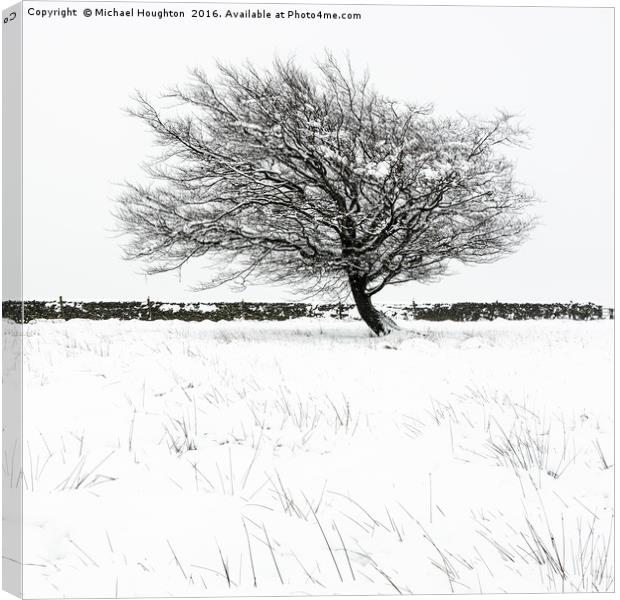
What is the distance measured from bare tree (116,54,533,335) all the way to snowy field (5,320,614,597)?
681 centimetres

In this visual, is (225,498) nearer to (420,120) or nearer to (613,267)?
(613,267)

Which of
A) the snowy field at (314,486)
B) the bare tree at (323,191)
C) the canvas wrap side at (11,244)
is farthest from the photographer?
the bare tree at (323,191)

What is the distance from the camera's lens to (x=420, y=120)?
11477 mm

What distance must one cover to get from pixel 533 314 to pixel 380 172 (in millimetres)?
16055

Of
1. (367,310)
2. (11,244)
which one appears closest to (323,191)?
(367,310)

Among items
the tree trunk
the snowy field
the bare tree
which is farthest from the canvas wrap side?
the tree trunk

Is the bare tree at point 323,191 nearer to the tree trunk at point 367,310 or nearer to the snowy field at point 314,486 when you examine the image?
the tree trunk at point 367,310

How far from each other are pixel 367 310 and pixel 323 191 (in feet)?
10.5

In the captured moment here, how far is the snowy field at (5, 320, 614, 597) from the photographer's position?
2885 millimetres

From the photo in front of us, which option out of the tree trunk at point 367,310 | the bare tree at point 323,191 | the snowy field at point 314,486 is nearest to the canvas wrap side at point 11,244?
the snowy field at point 314,486

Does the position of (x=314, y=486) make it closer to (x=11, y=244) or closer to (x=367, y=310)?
(x=11, y=244)

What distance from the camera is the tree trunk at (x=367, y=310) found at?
14328 mm

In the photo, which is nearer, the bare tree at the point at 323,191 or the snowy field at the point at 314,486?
the snowy field at the point at 314,486

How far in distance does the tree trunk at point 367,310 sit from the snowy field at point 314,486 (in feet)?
25.9
